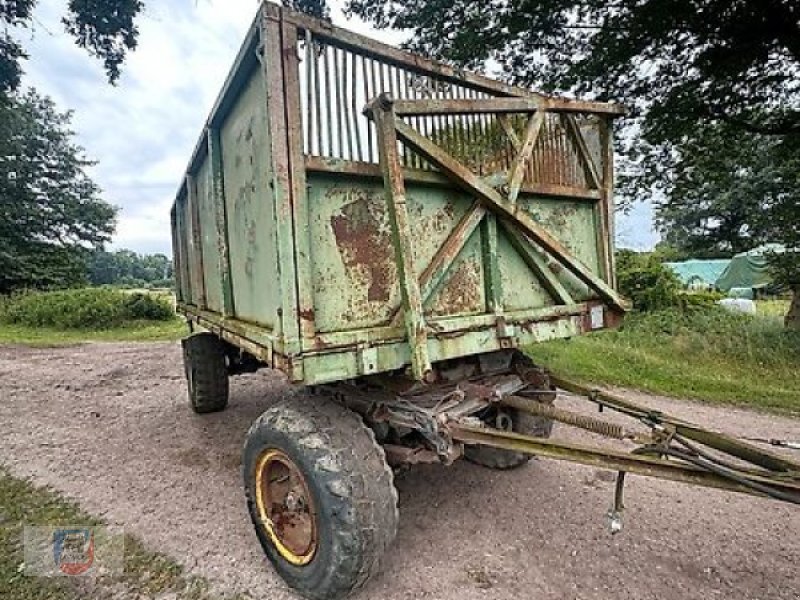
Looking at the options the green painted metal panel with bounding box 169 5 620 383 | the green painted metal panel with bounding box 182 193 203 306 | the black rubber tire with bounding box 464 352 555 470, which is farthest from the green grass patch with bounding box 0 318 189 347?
the green painted metal panel with bounding box 169 5 620 383

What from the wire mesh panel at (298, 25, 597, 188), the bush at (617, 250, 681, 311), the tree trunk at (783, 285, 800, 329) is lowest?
the tree trunk at (783, 285, 800, 329)

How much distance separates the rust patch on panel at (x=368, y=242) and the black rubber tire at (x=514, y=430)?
4.66 feet

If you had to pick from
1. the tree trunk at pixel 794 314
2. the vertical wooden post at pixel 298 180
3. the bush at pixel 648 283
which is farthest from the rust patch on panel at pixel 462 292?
the bush at pixel 648 283

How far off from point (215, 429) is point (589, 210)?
4013 millimetres

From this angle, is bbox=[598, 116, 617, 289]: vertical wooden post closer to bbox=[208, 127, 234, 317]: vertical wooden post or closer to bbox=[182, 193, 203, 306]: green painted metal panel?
bbox=[208, 127, 234, 317]: vertical wooden post

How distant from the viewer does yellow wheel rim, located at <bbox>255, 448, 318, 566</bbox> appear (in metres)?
2.32

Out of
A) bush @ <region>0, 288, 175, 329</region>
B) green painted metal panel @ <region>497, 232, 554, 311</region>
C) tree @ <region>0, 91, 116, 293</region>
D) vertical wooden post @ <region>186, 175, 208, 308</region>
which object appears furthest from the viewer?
tree @ <region>0, 91, 116, 293</region>

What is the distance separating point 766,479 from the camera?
5.72ft

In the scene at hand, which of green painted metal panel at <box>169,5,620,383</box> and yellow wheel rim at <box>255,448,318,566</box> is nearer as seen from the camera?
green painted metal panel at <box>169,5,620,383</box>

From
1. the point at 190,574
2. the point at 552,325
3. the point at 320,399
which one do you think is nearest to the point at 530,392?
the point at 552,325

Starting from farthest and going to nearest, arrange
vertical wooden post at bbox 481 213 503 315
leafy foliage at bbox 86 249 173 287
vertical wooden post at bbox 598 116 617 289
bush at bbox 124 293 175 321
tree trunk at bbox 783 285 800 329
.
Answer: leafy foliage at bbox 86 249 173 287 < bush at bbox 124 293 175 321 < tree trunk at bbox 783 285 800 329 < vertical wooden post at bbox 598 116 617 289 < vertical wooden post at bbox 481 213 503 315

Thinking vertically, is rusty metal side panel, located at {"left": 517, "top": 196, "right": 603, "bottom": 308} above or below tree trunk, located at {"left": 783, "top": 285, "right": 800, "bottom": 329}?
Result: above

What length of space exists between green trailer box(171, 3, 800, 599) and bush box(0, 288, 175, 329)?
42.5ft

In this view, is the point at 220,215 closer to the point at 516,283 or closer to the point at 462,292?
the point at 462,292
